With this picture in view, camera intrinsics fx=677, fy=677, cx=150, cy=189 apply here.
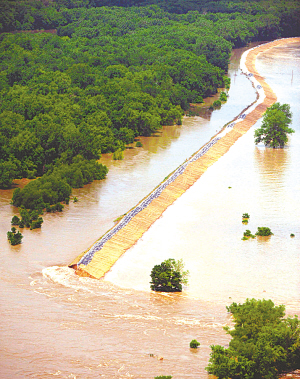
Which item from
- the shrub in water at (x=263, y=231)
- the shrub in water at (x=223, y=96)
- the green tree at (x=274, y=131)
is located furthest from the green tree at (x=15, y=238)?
the shrub in water at (x=223, y=96)

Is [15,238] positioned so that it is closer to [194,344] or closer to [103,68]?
[194,344]

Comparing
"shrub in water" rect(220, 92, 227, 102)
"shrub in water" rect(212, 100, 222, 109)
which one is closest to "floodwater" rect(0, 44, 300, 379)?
"shrub in water" rect(212, 100, 222, 109)

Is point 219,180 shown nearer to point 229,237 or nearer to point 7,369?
point 229,237

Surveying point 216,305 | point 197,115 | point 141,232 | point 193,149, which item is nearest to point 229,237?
point 141,232

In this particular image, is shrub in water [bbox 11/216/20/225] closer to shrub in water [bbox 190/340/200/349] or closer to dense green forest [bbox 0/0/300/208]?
dense green forest [bbox 0/0/300/208]

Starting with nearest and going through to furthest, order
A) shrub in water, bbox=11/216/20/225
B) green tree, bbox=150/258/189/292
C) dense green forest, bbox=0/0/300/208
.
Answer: green tree, bbox=150/258/189/292 < shrub in water, bbox=11/216/20/225 < dense green forest, bbox=0/0/300/208

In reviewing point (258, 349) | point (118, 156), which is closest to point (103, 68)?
point (118, 156)
